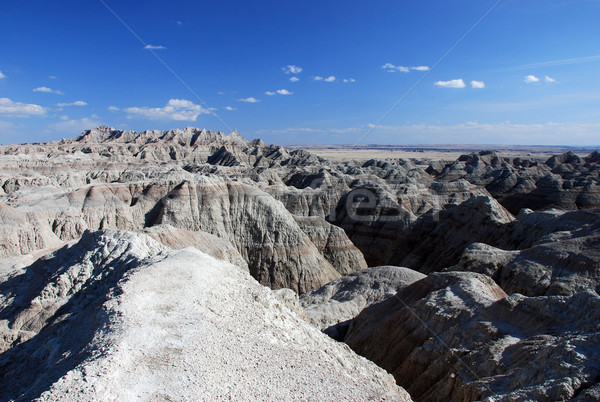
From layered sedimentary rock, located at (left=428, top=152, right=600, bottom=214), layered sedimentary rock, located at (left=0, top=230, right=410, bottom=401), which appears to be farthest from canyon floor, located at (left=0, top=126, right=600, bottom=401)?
layered sedimentary rock, located at (left=428, top=152, right=600, bottom=214)

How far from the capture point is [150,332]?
9.21 m

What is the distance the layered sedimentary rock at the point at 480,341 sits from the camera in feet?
31.4

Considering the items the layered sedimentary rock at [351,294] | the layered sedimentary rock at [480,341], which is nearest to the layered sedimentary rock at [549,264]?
the layered sedimentary rock at [480,341]

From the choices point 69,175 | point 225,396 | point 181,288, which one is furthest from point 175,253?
point 69,175

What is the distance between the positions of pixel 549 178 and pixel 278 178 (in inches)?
1803

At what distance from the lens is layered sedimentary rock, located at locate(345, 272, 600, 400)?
9.56 metres

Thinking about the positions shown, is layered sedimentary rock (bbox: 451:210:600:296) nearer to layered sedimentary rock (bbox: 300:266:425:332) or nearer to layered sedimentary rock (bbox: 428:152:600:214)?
layered sedimentary rock (bbox: 300:266:425:332)

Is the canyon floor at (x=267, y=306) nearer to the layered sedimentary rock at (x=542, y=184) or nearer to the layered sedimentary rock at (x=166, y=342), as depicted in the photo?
the layered sedimentary rock at (x=166, y=342)

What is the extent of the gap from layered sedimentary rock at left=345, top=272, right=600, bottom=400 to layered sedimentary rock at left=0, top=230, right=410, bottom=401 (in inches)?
110

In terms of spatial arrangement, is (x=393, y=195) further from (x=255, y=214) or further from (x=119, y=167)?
(x=119, y=167)

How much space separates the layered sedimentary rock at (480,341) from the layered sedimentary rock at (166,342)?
2788mm

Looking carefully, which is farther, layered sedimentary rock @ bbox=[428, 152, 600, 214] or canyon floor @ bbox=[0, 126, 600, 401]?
layered sedimentary rock @ bbox=[428, 152, 600, 214]

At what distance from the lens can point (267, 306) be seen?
1212 cm

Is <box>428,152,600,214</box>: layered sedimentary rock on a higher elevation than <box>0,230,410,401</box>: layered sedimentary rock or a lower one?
lower
